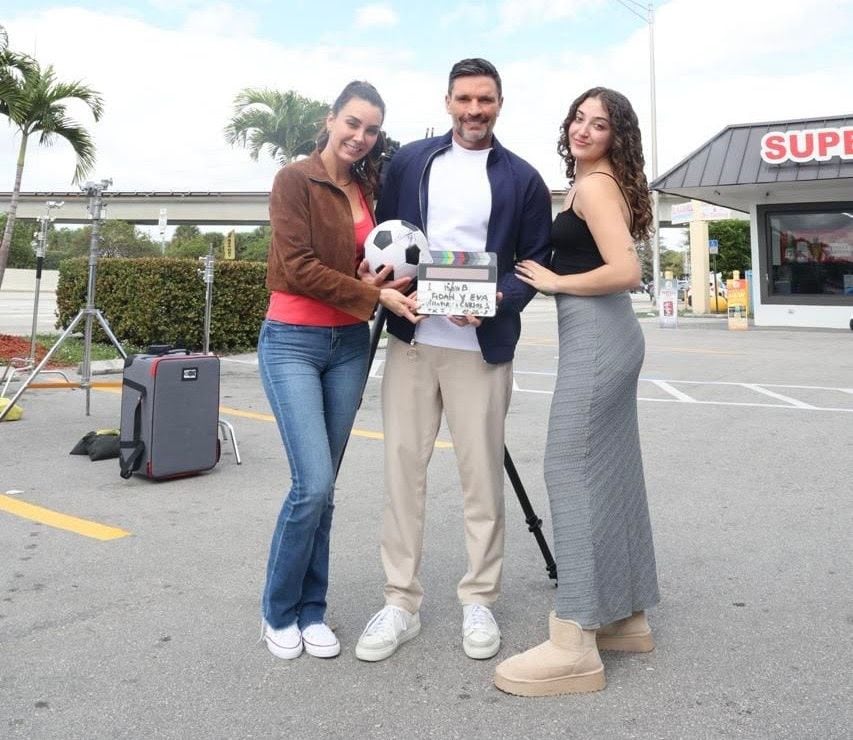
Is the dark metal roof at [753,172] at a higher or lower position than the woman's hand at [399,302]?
higher

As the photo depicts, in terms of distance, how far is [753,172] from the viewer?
19500 millimetres

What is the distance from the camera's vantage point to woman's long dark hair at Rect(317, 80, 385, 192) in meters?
2.98

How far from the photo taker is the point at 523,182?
311 cm

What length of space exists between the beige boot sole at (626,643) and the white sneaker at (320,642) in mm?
919

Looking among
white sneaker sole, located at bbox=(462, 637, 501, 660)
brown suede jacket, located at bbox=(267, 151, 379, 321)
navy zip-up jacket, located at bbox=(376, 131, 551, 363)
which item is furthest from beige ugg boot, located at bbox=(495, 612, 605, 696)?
brown suede jacket, located at bbox=(267, 151, 379, 321)

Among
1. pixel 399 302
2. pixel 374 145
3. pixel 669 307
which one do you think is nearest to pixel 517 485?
pixel 399 302

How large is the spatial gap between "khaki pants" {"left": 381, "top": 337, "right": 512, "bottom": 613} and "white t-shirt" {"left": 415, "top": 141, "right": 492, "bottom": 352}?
0.07m

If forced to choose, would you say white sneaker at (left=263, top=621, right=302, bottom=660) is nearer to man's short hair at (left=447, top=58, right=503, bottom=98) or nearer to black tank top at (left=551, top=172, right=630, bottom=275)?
black tank top at (left=551, top=172, right=630, bottom=275)

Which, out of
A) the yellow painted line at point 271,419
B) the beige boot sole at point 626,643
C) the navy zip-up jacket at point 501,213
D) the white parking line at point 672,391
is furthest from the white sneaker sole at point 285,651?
the white parking line at point 672,391

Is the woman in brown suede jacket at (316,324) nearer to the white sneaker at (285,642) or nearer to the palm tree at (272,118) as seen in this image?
the white sneaker at (285,642)

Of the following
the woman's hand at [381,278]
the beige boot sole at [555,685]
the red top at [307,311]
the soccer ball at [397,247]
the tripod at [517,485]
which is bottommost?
the beige boot sole at [555,685]

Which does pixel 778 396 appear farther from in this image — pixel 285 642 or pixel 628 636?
pixel 285 642

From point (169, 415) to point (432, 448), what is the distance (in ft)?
9.34

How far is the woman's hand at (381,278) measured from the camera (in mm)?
2984
